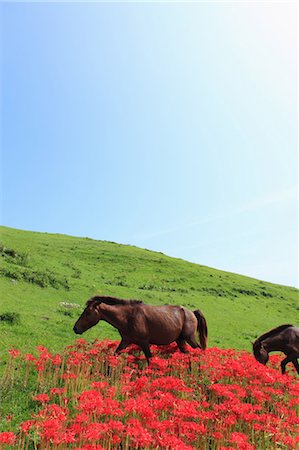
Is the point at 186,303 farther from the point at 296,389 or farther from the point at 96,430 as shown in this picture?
the point at 96,430

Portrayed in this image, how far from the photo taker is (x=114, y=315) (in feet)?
38.4

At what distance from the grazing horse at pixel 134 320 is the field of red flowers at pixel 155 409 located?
571 millimetres

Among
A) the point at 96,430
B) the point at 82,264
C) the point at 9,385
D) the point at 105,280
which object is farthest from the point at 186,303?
the point at 96,430

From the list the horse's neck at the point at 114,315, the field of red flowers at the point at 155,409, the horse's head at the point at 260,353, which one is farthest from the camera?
the horse's head at the point at 260,353

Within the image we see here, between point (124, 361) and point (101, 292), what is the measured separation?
58.7 ft

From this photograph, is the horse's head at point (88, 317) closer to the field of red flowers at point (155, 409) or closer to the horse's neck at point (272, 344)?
the field of red flowers at point (155, 409)

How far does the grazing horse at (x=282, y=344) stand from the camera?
13211 millimetres

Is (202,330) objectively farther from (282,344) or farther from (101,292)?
(101,292)

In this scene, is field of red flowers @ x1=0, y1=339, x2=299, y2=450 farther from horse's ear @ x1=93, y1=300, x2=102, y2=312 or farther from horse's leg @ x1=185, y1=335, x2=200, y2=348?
horse's ear @ x1=93, y1=300, x2=102, y2=312

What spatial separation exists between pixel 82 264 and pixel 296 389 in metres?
32.1

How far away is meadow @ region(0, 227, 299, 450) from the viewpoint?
20.7 ft

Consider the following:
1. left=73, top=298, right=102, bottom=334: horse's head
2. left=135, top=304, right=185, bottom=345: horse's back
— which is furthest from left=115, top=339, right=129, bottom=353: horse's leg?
left=73, top=298, right=102, bottom=334: horse's head

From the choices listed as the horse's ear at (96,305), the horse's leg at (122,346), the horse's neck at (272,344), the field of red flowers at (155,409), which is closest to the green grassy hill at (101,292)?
the horse's ear at (96,305)

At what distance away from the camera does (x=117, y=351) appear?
11.3 meters
